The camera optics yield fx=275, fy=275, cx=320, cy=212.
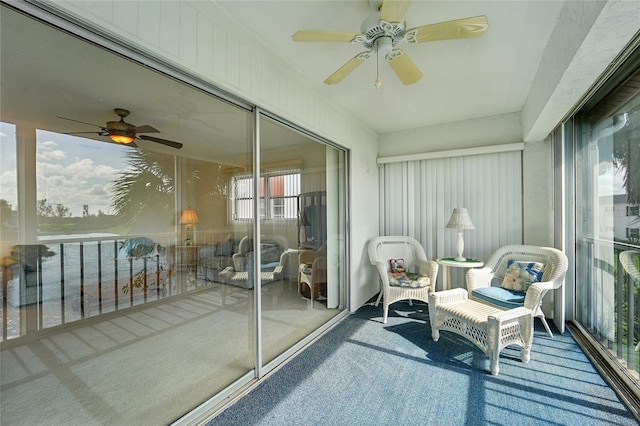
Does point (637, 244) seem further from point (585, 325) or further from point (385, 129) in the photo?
point (385, 129)

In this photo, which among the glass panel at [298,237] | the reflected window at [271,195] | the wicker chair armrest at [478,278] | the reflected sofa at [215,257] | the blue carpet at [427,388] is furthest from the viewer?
the wicker chair armrest at [478,278]

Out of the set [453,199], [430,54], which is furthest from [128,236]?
[453,199]

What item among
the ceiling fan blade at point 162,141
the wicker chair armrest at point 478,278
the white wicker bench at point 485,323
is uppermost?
the ceiling fan blade at point 162,141

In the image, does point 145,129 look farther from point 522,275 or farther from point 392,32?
point 522,275

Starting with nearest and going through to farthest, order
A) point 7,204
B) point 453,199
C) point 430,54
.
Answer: point 7,204, point 430,54, point 453,199

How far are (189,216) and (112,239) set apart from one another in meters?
0.44

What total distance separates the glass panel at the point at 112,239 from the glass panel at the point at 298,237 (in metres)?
0.26

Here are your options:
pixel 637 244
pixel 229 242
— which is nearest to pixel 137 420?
pixel 229 242

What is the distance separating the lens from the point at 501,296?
2762 mm

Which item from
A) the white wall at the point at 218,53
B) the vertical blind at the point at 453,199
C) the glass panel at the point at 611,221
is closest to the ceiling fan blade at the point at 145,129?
the white wall at the point at 218,53

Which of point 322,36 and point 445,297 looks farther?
point 445,297

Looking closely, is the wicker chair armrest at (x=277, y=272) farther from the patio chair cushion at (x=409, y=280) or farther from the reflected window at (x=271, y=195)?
the patio chair cushion at (x=409, y=280)

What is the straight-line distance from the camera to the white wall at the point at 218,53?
1300 mm

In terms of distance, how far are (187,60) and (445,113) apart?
321 cm
